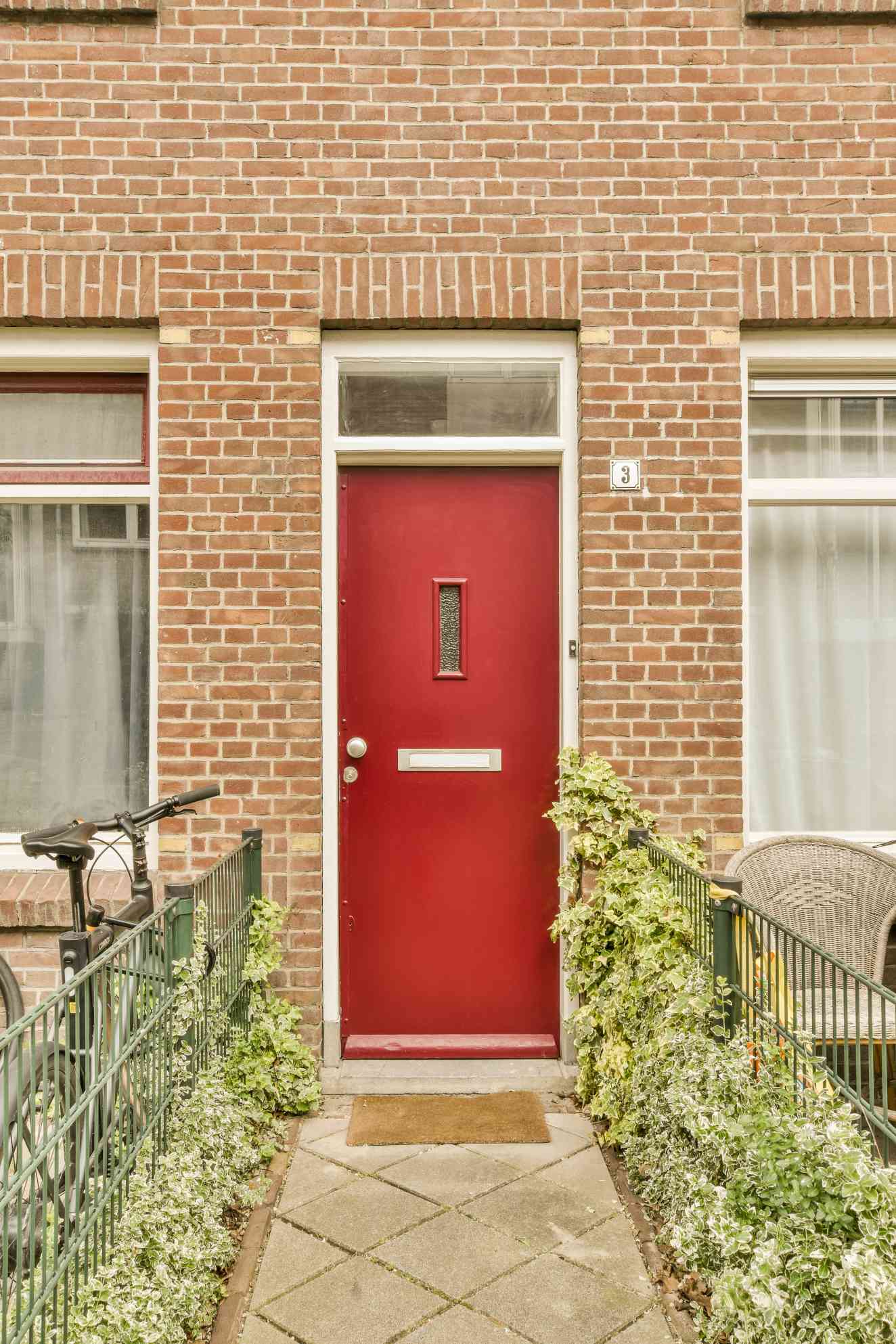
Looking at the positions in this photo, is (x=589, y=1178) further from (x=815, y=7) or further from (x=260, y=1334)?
(x=815, y=7)

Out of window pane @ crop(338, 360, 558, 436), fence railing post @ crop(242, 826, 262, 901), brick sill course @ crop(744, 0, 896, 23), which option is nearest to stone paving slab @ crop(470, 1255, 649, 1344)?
fence railing post @ crop(242, 826, 262, 901)

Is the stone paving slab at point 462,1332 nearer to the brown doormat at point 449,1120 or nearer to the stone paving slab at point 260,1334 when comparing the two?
the stone paving slab at point 260,1334

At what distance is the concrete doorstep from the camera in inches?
106

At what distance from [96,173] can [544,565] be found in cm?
249

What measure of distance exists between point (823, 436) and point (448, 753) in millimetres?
2153

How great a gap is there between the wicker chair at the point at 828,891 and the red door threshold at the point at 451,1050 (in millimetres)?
1156

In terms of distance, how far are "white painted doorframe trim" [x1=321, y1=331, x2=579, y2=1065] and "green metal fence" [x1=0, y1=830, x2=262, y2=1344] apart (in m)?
1.30

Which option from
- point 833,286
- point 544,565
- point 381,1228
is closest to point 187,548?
point 544,565

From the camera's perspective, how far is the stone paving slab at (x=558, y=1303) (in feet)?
8.77

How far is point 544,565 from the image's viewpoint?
14.8ft

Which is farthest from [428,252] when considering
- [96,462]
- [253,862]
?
[253,862]

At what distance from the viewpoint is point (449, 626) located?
4.50 m

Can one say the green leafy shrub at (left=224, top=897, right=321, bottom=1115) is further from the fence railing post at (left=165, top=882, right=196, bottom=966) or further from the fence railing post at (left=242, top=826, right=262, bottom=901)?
the fence railing post at (left=165, top=882, right=196, bottom=966)

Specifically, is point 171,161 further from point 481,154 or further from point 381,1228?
point 381,1228
